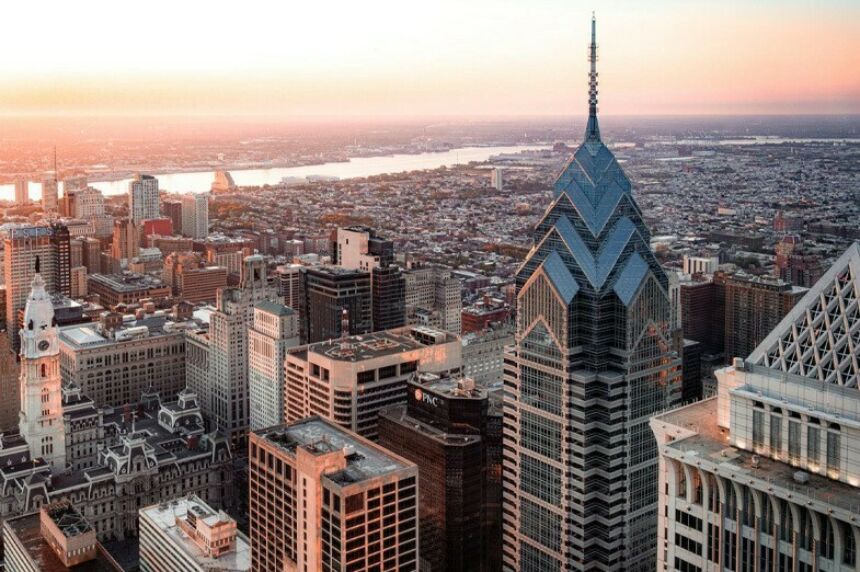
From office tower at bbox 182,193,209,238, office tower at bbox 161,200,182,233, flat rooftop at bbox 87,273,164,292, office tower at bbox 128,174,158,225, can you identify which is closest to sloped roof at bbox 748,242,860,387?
flat rooftop at bbox 87,273,164,292

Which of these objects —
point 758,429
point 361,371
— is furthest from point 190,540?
point 758,429

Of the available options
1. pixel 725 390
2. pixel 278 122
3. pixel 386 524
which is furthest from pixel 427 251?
pixel 725 390

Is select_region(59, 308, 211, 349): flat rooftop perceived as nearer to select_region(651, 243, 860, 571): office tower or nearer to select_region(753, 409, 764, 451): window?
select_region(651, 243, 860, 571): office tower

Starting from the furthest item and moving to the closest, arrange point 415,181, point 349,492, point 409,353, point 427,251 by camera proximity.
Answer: point 415,181, point 427,251, point 409,353, point 349,492

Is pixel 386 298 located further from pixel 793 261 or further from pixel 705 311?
pixel 793 261

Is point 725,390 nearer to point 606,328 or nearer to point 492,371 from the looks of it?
point 606,328
